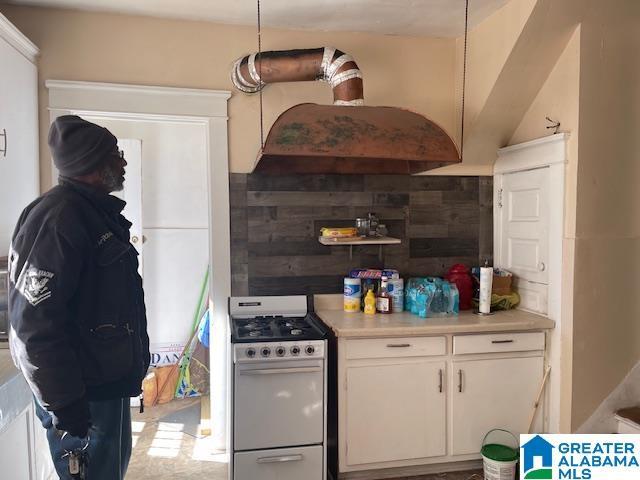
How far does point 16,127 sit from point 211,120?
1.02 metres

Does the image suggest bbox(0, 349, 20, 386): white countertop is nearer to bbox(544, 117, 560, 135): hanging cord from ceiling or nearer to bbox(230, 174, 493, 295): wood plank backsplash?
bbox(230, 174, 493, 295): wood plank backsplash

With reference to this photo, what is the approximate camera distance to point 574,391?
269 cm

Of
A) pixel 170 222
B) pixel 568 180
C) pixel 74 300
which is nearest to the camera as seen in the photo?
pixel 74 300

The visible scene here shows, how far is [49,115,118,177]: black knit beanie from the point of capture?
154 centimetres

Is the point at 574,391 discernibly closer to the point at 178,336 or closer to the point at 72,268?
the point at 72,268

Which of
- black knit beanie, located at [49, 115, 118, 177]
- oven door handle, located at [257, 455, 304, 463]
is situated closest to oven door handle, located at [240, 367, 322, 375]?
oven door handle, located at [257, 455, 304, 463]

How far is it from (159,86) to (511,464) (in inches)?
114

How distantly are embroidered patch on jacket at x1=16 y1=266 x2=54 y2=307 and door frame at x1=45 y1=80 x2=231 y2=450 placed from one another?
5.23 feet

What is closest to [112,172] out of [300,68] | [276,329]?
[276,329]

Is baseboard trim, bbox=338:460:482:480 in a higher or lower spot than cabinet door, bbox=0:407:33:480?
lower

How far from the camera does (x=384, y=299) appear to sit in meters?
2.99

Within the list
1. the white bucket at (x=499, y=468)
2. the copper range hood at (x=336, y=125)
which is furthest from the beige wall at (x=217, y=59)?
the white bucket at (x=499, y=468)

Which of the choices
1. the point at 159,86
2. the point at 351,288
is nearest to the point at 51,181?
the point at 159,86

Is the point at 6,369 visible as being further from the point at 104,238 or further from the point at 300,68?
the point at 300,68
